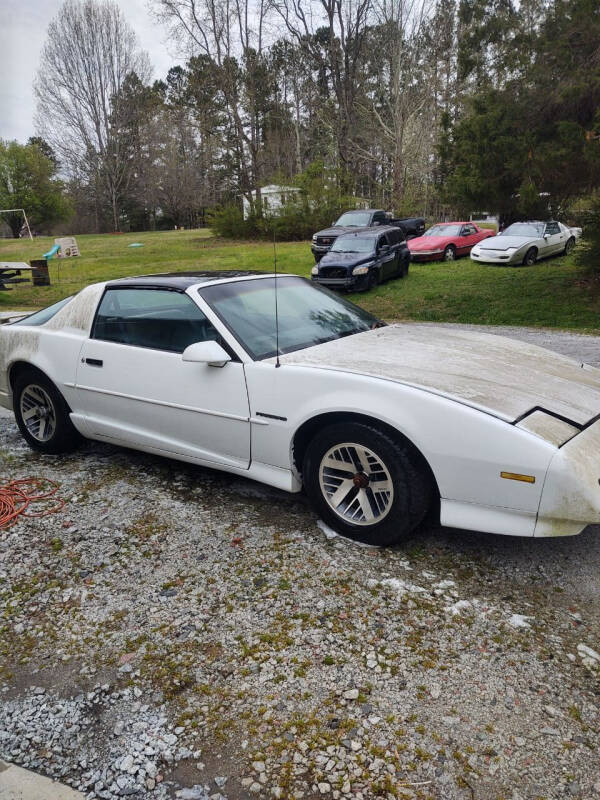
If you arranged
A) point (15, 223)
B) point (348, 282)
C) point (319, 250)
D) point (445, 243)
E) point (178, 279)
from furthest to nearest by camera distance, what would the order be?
point (15, 223) → point (445, 243) → point (319, 250) → point (348, 282) → point (178, 279)

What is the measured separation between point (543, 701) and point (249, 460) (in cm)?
189

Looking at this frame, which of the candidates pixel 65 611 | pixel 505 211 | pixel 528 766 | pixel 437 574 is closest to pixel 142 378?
pixel 65 611

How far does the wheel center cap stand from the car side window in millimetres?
1207

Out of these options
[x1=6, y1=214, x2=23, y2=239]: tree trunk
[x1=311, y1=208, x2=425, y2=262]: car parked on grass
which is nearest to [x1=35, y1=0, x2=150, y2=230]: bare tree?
[x1=6, y1=214, x2=23, y2=239]: tree trunk

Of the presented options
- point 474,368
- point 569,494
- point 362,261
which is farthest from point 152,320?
point 362,261

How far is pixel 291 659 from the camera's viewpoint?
227cm

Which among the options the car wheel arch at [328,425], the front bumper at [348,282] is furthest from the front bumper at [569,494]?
the front bumper at [348,282]

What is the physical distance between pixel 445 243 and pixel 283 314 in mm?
16546

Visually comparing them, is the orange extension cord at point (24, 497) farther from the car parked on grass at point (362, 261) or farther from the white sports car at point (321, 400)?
the car parked on grass at point (362, 261)

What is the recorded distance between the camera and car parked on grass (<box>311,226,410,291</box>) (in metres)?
15.0

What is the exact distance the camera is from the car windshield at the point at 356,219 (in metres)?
20.2

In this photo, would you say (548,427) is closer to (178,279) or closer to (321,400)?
(321,400)

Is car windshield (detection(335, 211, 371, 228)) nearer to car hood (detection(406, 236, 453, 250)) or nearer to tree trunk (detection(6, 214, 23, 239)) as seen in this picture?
car hood (detection(406, 236, 453, 250))

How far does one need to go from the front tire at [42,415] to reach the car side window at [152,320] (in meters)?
0.63
